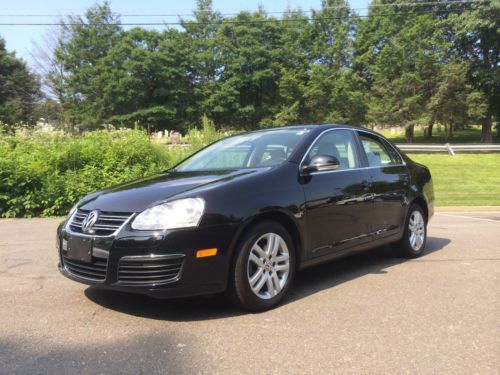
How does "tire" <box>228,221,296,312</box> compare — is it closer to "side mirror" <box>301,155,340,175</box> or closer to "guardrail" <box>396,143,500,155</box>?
"side mirror" <box>301,155,340,175</box>

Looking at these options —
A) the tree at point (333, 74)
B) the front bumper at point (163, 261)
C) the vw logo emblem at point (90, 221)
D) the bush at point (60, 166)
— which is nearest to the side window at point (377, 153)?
the front bumper at point (163, 261)

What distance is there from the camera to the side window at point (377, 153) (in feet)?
18.2

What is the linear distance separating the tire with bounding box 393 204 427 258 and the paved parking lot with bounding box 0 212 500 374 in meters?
0.41

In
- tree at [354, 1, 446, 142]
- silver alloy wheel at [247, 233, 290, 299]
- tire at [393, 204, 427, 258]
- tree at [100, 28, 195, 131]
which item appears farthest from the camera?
tree at [100, 28, 195, 131]

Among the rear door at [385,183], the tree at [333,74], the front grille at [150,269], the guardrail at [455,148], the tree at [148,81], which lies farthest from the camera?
the tree at [148,81]

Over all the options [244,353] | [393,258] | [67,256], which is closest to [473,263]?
[393,258]

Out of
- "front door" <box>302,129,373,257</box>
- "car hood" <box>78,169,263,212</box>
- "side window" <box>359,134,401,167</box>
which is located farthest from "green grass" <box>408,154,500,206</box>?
"car hood" <box>78,169,263,212</box>

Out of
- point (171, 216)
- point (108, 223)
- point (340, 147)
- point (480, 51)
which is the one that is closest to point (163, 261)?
point (171, 216)

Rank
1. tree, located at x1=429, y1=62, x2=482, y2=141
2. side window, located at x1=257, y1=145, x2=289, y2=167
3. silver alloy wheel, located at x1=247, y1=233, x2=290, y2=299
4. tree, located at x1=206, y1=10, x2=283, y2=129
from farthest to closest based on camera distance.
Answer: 1. tree, located at x1=206, y1=10, x2=283, y2=129
2. tree, located at x1=429, y1=62, x2=482, y2=141
3. side window, located at x1=257, y1=145, x2=289, y2=167
4. silver alloy wheel, located at x1=247, y1=233, x2=290, y2=299

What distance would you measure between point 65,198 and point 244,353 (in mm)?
7812

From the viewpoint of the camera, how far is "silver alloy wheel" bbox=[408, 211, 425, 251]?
6.04 metres

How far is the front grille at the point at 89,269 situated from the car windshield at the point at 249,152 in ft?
5.06

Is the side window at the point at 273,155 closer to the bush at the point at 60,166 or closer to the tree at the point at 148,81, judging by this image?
the bush at the point at 60,166

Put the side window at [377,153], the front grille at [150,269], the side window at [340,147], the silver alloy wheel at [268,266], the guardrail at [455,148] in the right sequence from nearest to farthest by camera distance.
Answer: the front grille at [150,269] < the silver alloy wheel at [268,266] < the side window at [340,147] < the side window at [377,153] < the guardrail at [455,148]
